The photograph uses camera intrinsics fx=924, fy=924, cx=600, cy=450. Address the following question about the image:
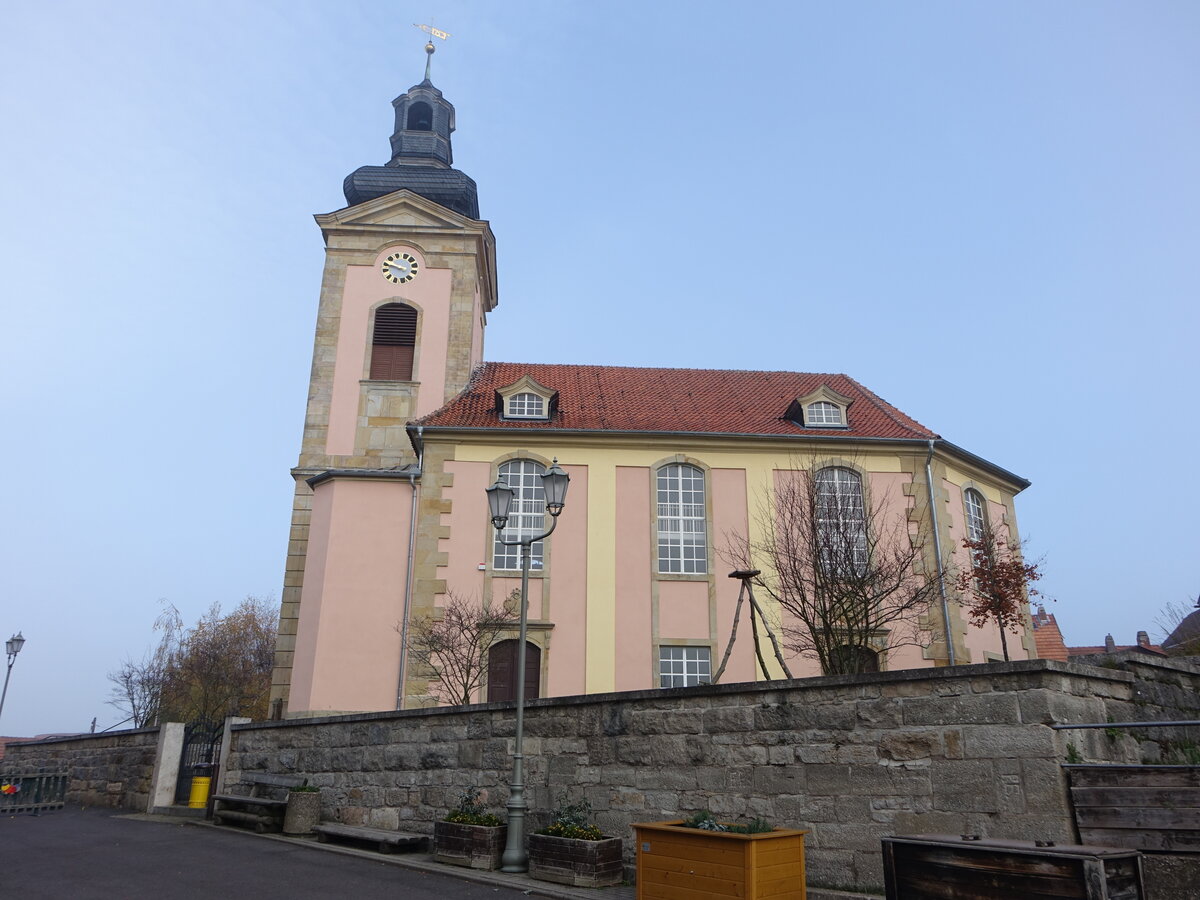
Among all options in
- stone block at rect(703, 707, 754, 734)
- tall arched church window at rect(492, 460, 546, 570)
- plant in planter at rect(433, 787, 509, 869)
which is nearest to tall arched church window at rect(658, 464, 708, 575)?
tall arched church window at rect(492, 460, 546, 570)

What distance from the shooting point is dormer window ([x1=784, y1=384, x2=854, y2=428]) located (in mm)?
23422

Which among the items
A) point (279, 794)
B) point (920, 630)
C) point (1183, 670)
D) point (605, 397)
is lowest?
point (279, 794)

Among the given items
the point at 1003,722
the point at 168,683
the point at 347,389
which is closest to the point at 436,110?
the point at 347,389

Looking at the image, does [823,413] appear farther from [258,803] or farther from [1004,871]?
[1004,871]

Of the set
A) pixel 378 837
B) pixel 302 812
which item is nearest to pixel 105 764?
pixel 302 812

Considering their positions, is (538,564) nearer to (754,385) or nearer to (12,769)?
(754,385)

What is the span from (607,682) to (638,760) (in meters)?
10.2

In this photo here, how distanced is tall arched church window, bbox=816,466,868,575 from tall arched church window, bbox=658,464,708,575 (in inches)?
116

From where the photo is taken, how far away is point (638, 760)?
411 inches

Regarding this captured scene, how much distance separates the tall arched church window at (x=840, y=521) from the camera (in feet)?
55.1

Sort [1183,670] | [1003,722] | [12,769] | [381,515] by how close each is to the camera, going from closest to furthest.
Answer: [1003,722] → [1183,670] → [381,515] → [12,769]

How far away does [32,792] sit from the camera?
1912cm

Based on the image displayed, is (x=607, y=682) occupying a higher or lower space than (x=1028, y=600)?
lower

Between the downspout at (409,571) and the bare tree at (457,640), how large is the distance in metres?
0.31
